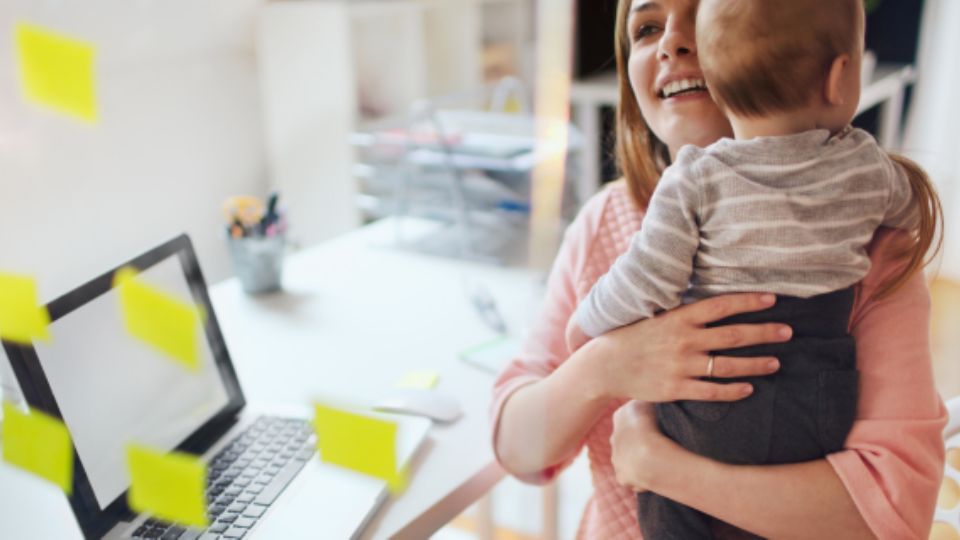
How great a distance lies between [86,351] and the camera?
746mm

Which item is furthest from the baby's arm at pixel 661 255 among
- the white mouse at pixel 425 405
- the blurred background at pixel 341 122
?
the blurred background at pixel 341 122

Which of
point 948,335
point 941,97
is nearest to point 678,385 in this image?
point 948,335

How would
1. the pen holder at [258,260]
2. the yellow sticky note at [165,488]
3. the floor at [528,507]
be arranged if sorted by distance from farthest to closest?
the floor at [528,507] < the pen holder at [258,260] < the yellow sticky note at [165,488]

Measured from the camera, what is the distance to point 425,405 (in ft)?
3.08

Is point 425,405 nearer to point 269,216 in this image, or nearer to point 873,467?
point 873,467

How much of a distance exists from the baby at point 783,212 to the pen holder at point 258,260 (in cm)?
86

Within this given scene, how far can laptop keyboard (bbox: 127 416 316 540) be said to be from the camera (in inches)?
28.3

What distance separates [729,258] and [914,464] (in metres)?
0.23

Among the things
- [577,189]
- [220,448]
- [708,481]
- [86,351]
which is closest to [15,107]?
[86,351]

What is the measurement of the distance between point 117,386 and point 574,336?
462 millimetres

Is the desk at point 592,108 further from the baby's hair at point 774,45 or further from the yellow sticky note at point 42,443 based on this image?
the yellow sticky note at point 42,443

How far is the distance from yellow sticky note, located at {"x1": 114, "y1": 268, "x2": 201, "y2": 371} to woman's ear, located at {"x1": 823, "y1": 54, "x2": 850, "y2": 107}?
659 mm

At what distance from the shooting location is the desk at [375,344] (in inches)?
31.1

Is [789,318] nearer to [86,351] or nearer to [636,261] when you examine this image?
[636,261]
